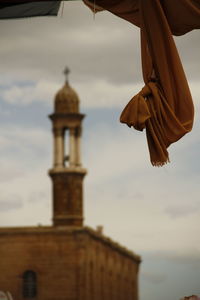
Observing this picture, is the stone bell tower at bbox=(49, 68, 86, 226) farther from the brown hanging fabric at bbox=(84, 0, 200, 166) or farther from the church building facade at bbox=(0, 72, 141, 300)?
the brown hanging fabric at bbox=(84, 0, 200, 166)

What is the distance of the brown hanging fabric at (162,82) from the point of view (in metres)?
6.54

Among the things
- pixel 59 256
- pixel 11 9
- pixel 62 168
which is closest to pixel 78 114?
pixel 62 168

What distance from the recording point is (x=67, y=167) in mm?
52781

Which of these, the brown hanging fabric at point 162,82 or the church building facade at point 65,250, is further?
the church building facade at point 65,250

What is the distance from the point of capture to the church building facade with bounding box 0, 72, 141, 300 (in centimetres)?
5075

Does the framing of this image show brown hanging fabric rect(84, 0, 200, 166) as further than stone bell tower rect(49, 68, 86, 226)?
No

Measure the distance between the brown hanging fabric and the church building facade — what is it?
143 ft

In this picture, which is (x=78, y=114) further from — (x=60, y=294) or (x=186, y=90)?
(x=186, y=90)

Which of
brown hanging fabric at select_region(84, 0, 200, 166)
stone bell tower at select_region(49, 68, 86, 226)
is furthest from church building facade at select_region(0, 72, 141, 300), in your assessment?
brown hanging fabric at select_region(84, 0, 200, 166)

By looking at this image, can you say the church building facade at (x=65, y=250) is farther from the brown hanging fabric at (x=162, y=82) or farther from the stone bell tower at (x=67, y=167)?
the brown hanging fabric at (x=162, y=82)

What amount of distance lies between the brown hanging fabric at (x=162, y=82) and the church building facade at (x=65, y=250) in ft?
143

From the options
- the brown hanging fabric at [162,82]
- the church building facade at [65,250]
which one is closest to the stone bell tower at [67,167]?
the church building facade at [65,250]

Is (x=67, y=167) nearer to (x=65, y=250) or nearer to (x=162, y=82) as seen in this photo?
(x=65, y=250)

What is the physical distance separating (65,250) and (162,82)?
45.1 meters
